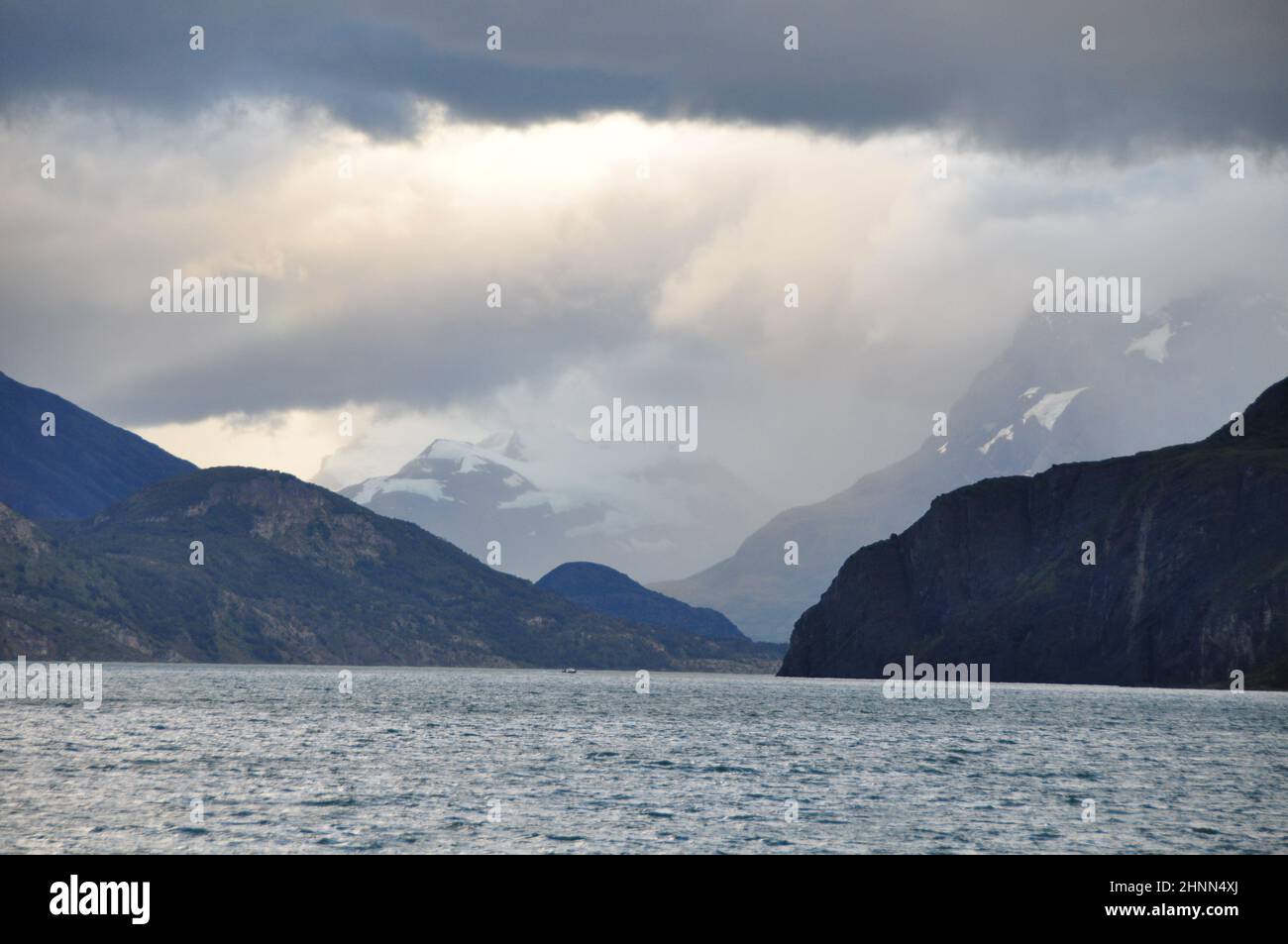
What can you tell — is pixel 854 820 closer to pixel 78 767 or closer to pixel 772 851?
pixel 772 851

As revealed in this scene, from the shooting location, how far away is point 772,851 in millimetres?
64875

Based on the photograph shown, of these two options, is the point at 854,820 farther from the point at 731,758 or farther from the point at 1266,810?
the point at 731,758

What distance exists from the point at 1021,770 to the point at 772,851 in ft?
156

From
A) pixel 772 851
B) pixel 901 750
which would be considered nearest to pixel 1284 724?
pixel 901 750

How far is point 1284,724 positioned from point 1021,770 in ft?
245

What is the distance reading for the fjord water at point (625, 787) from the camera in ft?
226

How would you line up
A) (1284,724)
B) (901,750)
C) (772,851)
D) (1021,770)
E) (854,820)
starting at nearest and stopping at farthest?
(772,851)
(854,820)
(1021,770)
(901,750)
(1284,724)

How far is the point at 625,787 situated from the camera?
9112 cm

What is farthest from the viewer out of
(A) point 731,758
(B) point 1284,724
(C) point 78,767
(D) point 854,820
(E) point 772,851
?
(B) point 1284,724

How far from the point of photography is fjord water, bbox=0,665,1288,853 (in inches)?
2707
